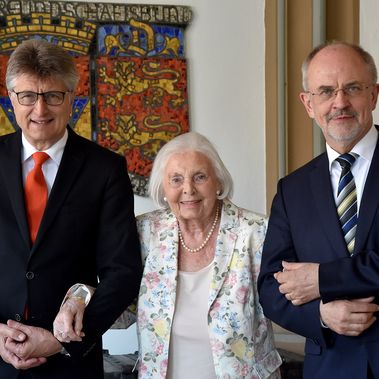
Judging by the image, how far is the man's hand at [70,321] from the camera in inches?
109

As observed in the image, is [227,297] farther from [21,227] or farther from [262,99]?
[262,99]

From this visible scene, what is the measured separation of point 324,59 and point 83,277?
107 centimetres

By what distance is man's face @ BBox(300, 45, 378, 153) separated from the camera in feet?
9.05

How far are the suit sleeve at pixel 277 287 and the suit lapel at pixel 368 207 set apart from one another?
24 cm

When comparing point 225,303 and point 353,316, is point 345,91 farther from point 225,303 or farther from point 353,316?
point 225,303

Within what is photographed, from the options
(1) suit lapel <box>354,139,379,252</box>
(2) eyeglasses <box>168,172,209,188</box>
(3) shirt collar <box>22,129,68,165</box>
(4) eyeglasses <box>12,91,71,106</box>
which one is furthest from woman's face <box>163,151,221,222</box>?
(1) suit lapel <box>354,139,379,252</box>

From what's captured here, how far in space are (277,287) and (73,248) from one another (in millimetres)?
680

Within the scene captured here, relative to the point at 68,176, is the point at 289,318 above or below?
below

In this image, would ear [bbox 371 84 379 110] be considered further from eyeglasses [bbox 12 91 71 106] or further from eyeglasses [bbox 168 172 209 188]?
eyeglasses [bbox 12 91 71 106]

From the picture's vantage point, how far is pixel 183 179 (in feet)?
10.3

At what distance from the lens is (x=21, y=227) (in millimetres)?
2842

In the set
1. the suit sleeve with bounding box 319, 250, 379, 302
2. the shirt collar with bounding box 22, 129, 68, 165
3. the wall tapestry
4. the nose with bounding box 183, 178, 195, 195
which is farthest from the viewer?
the wall tapestry

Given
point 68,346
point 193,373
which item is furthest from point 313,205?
point 68,346

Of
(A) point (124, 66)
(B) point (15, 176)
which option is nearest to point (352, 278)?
(B) point (15, 176)
